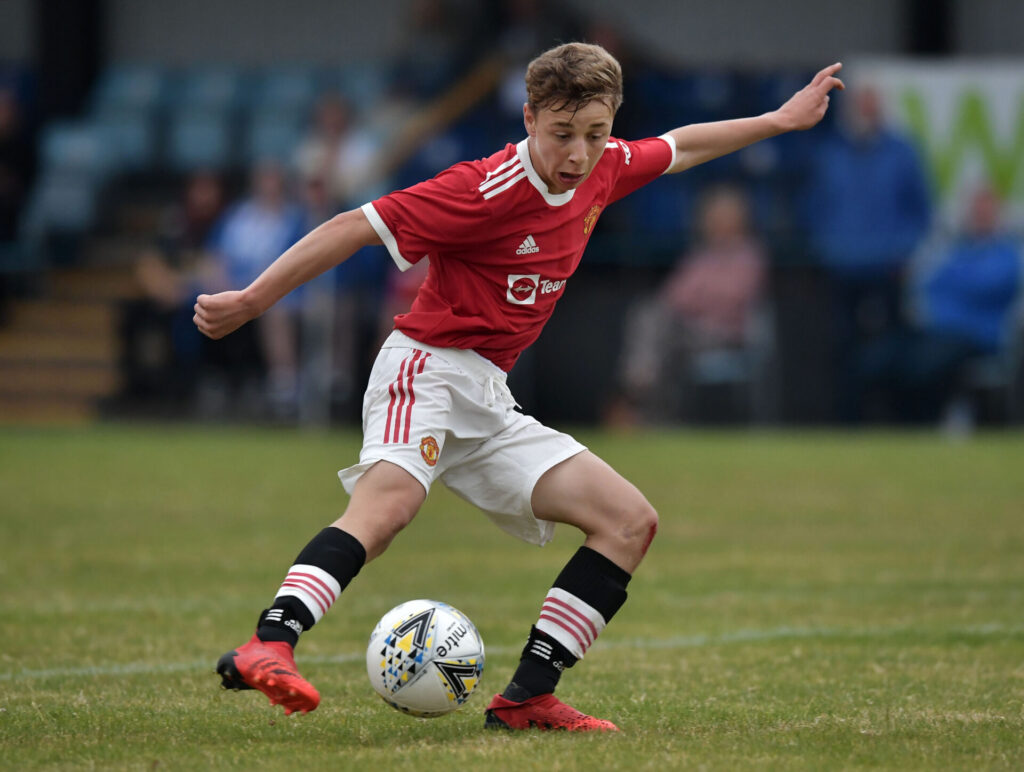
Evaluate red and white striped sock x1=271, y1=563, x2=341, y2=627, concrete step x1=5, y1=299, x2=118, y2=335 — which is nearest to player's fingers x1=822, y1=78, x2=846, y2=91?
red and white striped sock x1=271, y1=563, x2=341, y2=627

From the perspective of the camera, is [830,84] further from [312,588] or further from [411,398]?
[312,588]

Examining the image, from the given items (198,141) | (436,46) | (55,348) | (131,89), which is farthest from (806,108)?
(131,89)

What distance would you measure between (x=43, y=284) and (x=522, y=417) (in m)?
15.6

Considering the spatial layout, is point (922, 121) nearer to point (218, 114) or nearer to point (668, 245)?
point (668, 245)

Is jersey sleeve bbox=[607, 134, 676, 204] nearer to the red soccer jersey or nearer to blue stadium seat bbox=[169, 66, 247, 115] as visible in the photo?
the red soccer jersey

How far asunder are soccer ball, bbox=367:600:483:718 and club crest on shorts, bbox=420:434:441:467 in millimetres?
457

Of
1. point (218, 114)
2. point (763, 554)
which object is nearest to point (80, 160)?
point (218, 114)

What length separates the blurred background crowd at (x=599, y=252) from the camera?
17.2 metres

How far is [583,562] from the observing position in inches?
191

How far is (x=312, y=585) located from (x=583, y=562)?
0.89 meters

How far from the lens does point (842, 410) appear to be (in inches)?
695

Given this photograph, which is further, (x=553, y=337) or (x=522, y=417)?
(x=553, y=337)

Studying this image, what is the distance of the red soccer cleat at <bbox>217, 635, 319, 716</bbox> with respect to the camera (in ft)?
13.5

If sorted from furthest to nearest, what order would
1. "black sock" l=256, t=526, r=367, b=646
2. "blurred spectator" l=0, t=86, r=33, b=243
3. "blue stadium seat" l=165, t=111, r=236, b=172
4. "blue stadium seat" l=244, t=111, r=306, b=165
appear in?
"blue stadium seat" l=165, t=111, r=236, b=172 < "blue stadium seat" l=244, t=111, r=306, b=165 < "blurred spectator" l=0, t=86, r=33, b=243 < "black sock" l=256, t=526, r=367, b=646
